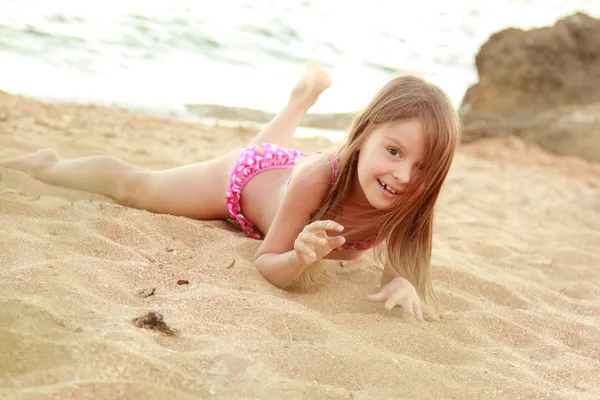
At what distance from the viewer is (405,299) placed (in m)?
2.52

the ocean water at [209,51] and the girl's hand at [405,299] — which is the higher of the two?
the girl's hand at [405,299]

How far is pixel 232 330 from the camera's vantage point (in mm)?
2004

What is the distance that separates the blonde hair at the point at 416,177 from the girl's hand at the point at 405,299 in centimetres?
12

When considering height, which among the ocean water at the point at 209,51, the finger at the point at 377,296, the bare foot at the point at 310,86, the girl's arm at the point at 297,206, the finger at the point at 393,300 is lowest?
the ocean water at the point at 209,51

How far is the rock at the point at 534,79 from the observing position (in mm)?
8242

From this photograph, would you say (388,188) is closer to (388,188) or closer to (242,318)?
(388,188)

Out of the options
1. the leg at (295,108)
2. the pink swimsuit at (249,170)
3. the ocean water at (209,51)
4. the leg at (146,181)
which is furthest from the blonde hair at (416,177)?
the ocean water at (209,51)

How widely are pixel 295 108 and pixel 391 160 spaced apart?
4.85 ft

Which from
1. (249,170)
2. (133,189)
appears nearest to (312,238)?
(249,170)

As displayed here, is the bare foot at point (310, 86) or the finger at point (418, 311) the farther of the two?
the bare foot at point (310, 86)

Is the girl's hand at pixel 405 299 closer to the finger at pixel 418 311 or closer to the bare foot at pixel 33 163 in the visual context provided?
the finger at pixel 418 311

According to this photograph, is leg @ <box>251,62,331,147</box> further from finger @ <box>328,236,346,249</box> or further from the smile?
finger @ <box>328,236,346,249</box>

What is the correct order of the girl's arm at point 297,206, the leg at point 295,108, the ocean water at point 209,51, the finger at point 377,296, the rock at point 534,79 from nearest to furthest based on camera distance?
1. the finger at point 377,296
2. the girl's arm at point 297,206
3. the leg at point 295,108
4. the ocean water at point 209,51
5. the rock at point 534,79

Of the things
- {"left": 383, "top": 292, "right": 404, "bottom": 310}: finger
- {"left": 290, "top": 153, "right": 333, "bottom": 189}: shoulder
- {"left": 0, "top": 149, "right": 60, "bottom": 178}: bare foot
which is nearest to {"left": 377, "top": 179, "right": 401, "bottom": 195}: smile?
{"left": 290, "top": 153, "right": 333, "bottom": 189}: shoulder
